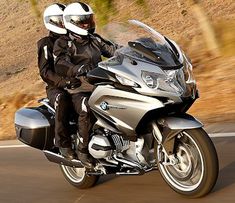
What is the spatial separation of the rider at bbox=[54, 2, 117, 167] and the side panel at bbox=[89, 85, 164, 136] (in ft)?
0.73

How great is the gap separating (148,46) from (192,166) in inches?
43.5

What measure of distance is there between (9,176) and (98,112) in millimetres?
2384

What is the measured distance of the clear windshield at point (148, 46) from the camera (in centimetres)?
540

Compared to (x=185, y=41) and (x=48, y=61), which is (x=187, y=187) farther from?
(x=185, y=41)

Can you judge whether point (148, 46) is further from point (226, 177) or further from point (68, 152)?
point (226, 177)

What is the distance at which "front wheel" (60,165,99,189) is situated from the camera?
6594mm

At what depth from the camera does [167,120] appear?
17.7ft

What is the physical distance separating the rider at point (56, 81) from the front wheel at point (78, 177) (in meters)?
0.41

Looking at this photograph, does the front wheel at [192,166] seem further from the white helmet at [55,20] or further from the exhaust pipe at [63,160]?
the white helmet at [55,20]

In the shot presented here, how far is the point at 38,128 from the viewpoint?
6504 millimetres

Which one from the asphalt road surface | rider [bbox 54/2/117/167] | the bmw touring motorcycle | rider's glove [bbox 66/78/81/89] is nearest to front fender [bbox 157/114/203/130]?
the bmw touring motorcycle

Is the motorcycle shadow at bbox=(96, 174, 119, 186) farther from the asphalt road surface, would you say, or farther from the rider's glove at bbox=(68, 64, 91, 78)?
the rider's glove at bbox=(68, 64, 91, 78)

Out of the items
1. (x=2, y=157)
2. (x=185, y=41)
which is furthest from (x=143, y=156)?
(x=185, y=41)

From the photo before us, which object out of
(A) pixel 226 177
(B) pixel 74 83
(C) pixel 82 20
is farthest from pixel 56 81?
(A) pixel 226 177
